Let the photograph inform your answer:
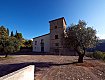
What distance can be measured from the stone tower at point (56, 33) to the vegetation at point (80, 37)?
22954mm

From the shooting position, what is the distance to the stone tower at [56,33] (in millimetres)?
43919

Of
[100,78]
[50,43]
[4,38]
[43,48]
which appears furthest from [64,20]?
[100,78]

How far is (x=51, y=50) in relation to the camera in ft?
151

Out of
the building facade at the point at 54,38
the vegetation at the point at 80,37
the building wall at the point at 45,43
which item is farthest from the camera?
the building wall at the point at 45,43

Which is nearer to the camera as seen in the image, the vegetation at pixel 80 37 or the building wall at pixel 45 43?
the vegetation at pixel 80 37

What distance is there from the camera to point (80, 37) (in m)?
19.3

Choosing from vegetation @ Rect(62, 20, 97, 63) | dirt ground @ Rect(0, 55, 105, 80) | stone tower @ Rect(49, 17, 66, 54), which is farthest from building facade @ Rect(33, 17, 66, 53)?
dirt ground @ Rect(0, 55, 105, 80)

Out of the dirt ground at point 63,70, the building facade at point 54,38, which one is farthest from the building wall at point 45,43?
the dirt ground at point 63,70

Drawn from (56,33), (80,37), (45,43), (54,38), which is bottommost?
(80,37)

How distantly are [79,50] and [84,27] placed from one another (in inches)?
148

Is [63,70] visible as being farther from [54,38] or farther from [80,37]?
[54,38]

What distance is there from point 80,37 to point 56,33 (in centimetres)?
2619

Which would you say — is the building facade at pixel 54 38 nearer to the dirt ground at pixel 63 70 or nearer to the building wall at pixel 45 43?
the building wall at pixel 45 43

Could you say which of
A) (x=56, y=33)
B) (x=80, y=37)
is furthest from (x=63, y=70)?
(x=56, y=33)
